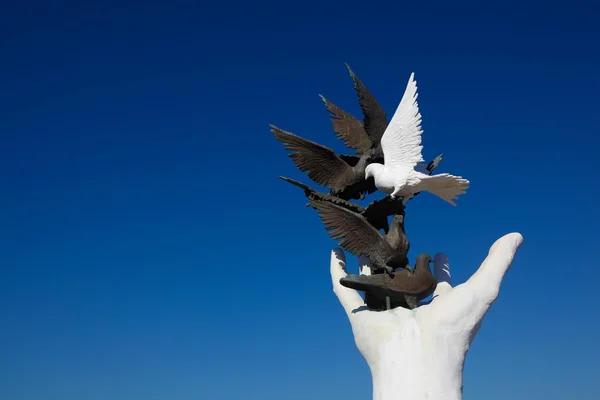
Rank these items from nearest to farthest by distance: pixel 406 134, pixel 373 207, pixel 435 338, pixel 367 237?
1. pixel 435 338
2. pixel 406 134
3. pixel 367 237
4. pixel 373 207

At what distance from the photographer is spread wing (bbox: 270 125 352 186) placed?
13.6 meters

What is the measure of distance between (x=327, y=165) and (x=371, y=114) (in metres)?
1.32

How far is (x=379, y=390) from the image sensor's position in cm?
1159

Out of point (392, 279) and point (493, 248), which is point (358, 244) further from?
point (493, 248)

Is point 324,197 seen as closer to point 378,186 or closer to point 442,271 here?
point 378,186

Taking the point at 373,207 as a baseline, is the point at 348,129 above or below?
above

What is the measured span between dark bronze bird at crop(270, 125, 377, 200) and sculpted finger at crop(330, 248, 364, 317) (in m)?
1.19

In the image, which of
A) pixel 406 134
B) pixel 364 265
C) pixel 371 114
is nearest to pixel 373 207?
pixel 364 265

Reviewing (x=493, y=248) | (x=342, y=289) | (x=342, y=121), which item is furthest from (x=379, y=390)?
(x=342, y=121)

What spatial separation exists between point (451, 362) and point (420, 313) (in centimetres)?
94

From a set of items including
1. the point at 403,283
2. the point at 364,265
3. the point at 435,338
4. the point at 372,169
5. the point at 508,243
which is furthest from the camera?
the point at 364,265

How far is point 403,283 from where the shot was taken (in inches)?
471

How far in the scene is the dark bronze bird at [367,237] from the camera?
40.3ft

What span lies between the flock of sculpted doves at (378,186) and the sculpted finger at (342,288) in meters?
0.31
